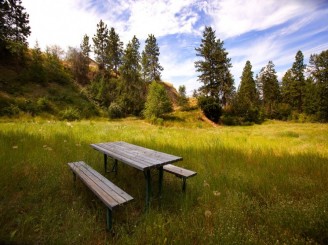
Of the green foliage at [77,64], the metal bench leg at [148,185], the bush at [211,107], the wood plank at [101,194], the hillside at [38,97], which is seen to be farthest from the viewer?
the green foliage at [77,64]

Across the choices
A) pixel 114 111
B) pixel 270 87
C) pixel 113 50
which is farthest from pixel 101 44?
pixel 270 87

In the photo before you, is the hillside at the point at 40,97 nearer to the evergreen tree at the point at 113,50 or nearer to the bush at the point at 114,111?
the bush at the point at 114,111

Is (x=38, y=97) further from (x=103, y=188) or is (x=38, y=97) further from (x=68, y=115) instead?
(x=103, y=188)

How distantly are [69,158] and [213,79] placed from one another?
103 ft

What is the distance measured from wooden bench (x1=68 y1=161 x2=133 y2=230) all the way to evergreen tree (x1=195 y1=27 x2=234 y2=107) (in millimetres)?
30749

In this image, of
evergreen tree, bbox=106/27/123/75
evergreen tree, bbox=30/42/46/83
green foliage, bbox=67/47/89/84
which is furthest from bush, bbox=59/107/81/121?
evergreen tree, bbox=106/27/123/75

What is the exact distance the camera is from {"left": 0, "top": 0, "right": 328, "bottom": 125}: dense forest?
22.3 metres

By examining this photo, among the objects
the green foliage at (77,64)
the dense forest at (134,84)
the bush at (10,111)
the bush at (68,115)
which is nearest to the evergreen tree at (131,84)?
the dense forest at (134,84)

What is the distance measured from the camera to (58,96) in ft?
74.0

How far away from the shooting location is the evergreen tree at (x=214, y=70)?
107 feet

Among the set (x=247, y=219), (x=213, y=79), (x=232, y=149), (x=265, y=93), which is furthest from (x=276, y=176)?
(x=265, y=93)

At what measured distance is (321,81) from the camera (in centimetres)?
3772

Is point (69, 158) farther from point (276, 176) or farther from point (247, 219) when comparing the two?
point (276, 176)

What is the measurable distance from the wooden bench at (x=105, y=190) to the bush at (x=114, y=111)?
2294cm
